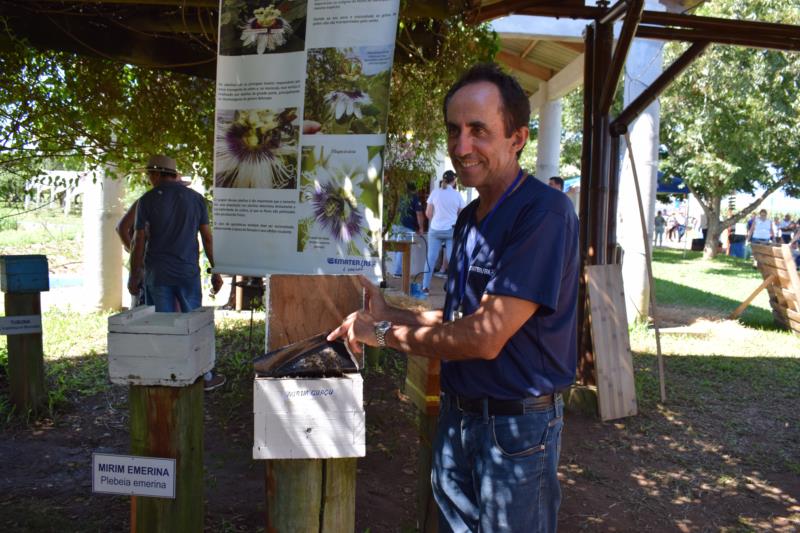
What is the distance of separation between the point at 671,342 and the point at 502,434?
802 cm

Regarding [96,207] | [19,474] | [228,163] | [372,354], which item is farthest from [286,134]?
[96,207]

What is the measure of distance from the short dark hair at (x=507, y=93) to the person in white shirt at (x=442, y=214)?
8737mm

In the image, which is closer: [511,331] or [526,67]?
[511,331]

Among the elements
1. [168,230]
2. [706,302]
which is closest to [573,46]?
[706,302]

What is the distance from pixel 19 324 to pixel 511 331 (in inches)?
186

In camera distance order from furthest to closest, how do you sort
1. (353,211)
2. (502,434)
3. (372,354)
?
(372,354), (353,211), (502,434)

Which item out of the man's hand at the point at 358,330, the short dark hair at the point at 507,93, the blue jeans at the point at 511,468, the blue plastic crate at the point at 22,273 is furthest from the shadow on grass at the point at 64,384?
the short dark hair at the point at 507,93

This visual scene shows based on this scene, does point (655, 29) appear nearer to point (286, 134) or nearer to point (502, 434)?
point (286, 134)

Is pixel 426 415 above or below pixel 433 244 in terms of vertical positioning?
below

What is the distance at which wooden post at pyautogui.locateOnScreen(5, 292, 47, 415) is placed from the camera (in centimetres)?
532

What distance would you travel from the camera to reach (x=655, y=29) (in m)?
6.27

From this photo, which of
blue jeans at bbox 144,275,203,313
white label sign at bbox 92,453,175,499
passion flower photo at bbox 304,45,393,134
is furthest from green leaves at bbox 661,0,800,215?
white label sign at bbox 92,453,175,499

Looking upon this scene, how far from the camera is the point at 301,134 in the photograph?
306 centimetres

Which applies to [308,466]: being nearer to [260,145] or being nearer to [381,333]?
[381,333]
